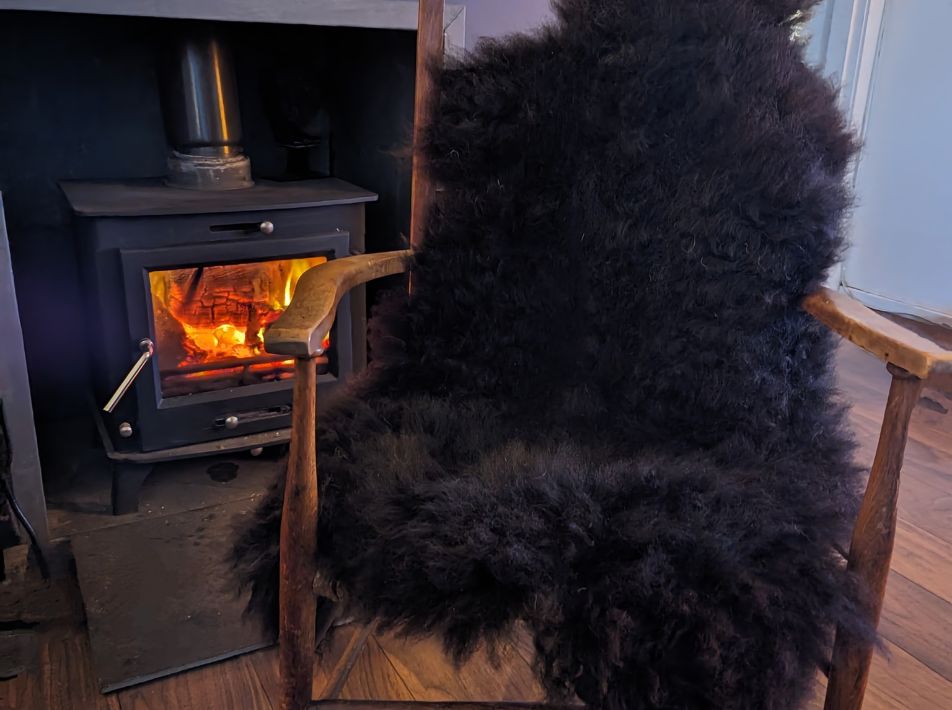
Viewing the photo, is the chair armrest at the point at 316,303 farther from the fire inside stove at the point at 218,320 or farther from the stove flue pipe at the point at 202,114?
the stove flue pipe at the point at 202,114

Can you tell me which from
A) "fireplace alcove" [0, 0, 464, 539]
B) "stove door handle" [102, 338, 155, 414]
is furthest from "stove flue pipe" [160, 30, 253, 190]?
"stove door handle" [102, 338, 155, 414]

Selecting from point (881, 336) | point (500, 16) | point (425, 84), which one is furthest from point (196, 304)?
point (881, 336)

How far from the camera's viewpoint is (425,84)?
3.78 ft

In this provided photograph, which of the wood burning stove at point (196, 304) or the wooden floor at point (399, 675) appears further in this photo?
the wood burning stove at point (196, 304)

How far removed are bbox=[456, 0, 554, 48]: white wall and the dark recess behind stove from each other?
132mm

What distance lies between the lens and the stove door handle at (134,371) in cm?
140

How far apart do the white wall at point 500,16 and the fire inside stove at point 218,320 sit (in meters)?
0.54

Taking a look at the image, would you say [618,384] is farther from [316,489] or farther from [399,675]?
[399,675]

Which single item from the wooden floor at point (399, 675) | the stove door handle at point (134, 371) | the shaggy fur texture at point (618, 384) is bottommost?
the wooden floor at point (399, 675)

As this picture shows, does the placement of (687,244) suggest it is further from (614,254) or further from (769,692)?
(769,692)

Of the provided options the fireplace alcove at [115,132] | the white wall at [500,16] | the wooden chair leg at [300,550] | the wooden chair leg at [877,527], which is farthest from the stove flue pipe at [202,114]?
the wooden chair leg at [877,527]

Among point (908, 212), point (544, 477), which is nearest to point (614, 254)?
point (544, 477)

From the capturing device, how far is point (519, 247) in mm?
1126

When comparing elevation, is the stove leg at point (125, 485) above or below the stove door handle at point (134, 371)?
below
